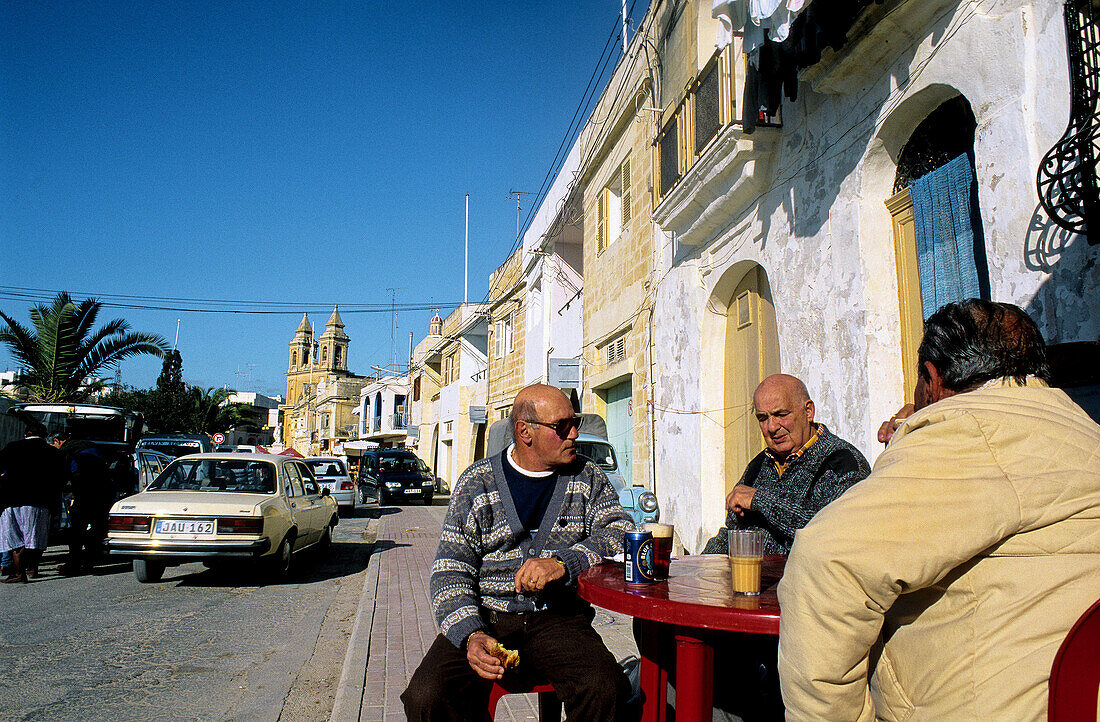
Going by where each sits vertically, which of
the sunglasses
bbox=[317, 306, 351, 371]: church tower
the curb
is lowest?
the curb

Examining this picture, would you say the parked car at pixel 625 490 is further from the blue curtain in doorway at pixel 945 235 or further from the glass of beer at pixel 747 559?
the glass of beer at pixel 747 559

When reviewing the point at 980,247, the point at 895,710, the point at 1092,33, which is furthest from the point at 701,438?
the point at 895,710

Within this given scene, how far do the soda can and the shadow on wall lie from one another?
7.81 feet

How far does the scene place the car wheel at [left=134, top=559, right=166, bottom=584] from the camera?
329 inches

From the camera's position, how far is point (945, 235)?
5.24 m

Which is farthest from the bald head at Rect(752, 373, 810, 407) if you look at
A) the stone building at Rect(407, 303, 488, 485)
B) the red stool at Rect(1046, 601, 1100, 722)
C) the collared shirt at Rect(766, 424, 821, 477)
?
the stone building at Rect(407, 303, 488, 485)

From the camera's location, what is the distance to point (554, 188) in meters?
18.6

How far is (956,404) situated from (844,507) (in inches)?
13.2

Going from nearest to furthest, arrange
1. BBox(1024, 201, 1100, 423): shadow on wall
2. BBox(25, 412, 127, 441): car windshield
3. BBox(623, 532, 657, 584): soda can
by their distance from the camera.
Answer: BBox(623, 532, 657, 584): soda can → BBox(1024, 201, 1100, 423): shadow on wall → BBox(25, 412, 127, 441): car windshield

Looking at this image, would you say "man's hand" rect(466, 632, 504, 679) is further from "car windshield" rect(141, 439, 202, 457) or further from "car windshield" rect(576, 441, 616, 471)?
"car windshield" rect(141, 439, 202, 457)

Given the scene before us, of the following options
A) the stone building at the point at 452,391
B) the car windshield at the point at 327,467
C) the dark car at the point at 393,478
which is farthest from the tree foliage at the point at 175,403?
the car windshield at the point at 327,467

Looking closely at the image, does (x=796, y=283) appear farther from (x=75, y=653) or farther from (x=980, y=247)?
(x=75, y=653)

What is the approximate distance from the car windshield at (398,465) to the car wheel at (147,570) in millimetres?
16191

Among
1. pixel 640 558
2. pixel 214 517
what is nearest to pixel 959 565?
pixel 640 558
